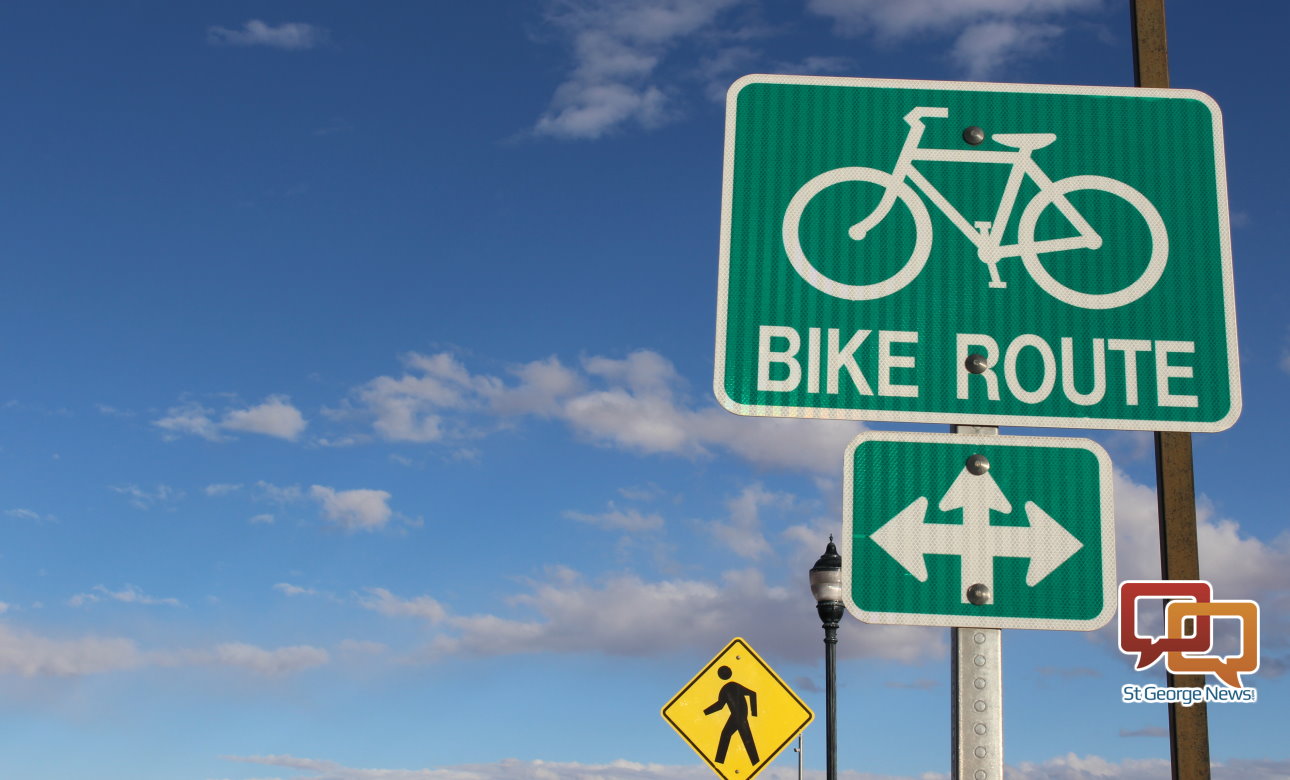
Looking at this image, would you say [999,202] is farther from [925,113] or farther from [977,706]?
[977,706]

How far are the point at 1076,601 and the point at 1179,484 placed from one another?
531cm

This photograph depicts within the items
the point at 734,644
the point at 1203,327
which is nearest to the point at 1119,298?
the point at 1203,327

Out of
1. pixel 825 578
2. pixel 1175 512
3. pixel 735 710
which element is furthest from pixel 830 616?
pixel 1175 512

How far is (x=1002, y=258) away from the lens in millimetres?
2879

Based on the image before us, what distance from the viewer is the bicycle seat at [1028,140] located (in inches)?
118

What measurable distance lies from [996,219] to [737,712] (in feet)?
27.0

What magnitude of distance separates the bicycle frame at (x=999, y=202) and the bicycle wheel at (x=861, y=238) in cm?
2

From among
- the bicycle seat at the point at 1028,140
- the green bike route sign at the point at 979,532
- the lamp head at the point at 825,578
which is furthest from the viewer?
the lamp head at the point at 825,578

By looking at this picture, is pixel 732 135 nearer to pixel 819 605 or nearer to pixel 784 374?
pixel 784 374

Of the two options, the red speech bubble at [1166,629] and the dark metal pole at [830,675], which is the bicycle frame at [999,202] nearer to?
the red speech bubble at [1166,629]

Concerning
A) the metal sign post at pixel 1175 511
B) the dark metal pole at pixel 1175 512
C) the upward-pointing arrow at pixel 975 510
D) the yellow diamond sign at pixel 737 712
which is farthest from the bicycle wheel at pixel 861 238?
the yellow diamond sign at pixel 737 712

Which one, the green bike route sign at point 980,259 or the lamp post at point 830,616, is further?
the lamp post at point 830,616

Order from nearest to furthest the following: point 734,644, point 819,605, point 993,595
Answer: point 993,595, point 734,644, point 819,605

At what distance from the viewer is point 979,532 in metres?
2.65
